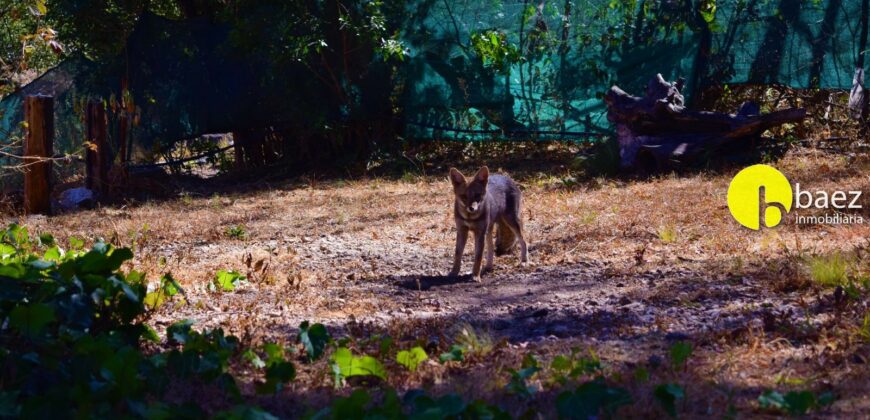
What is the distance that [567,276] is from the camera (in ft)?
23.2

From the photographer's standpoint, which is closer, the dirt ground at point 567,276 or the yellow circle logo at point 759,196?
the dirt ground at point 567,276

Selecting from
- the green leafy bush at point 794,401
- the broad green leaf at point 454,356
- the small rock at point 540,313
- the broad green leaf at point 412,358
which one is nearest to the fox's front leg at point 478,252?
the small rock at point 540,313

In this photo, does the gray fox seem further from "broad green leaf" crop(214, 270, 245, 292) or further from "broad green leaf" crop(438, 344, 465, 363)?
"broad green leaf" crop(438, 344, 465, 363)

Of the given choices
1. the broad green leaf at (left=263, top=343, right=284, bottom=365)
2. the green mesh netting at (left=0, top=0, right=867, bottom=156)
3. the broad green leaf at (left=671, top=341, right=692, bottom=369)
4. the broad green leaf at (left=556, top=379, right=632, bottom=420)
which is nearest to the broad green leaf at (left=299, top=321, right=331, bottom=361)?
the broad green leaf at (left=263, top=343, right=284, bottom=365)

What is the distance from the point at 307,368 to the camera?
16.0 feet

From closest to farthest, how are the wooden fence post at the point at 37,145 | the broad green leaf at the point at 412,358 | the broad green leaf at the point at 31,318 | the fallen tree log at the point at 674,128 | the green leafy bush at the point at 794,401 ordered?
the green leafy bush at the point at 794,401 < the broad green leaf at the point at 31,318 < the broad green leaf at the point at 412,358 < the wooden fence post at the point at 37,145 < the fallen tree log at the point at 674,128

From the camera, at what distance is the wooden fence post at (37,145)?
1089 centimetres

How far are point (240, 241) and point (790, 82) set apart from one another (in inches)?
298

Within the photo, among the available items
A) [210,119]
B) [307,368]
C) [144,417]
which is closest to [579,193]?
[210,119]

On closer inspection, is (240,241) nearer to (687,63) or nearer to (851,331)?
(851,331)

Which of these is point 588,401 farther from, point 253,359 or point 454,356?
point 253,359

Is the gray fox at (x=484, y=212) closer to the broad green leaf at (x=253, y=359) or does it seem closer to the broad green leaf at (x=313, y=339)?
the broad green leaf at (x=313, y=339)

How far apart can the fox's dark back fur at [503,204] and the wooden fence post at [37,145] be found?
5.37 m

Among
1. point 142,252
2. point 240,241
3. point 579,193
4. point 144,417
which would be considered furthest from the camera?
point 579,193
